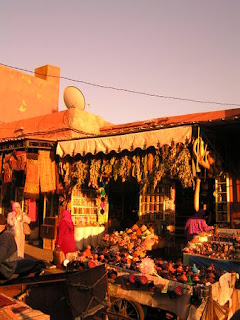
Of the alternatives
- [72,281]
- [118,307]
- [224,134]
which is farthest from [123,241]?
[72,281]

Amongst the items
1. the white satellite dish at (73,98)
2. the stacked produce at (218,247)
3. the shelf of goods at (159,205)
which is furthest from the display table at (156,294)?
the white satellite dish at (73,98)

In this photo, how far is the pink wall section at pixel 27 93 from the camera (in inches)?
772

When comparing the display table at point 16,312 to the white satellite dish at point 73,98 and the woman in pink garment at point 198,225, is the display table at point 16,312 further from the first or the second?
the white satellite dish at point 73,98

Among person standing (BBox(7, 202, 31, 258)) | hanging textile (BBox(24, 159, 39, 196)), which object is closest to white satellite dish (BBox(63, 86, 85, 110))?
hanging textile (BBox(24, 159, 39, 196))

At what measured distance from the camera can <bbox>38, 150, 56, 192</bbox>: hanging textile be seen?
10.5m

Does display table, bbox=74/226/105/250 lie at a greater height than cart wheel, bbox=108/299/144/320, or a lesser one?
greater

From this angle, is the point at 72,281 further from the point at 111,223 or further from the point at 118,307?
the point at 111,223

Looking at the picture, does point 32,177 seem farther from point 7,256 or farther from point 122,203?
point 7,256

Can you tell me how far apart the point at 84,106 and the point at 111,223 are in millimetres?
5510

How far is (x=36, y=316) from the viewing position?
275 cm

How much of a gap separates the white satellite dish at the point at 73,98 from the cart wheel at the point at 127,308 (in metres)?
10.0

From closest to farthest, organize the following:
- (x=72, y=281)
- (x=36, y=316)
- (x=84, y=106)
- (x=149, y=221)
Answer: (x=36, y=316)
(x=72, y=281)
(x=149, y=221)
(x=84, y=106)

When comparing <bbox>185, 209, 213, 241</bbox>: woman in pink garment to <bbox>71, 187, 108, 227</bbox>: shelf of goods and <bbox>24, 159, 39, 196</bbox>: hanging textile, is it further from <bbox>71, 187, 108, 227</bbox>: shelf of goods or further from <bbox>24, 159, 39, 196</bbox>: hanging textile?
<bbox>24, 159, 39, 196</bbox>: hanging textile

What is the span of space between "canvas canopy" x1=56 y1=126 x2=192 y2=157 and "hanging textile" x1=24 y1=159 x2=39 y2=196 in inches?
40.1
